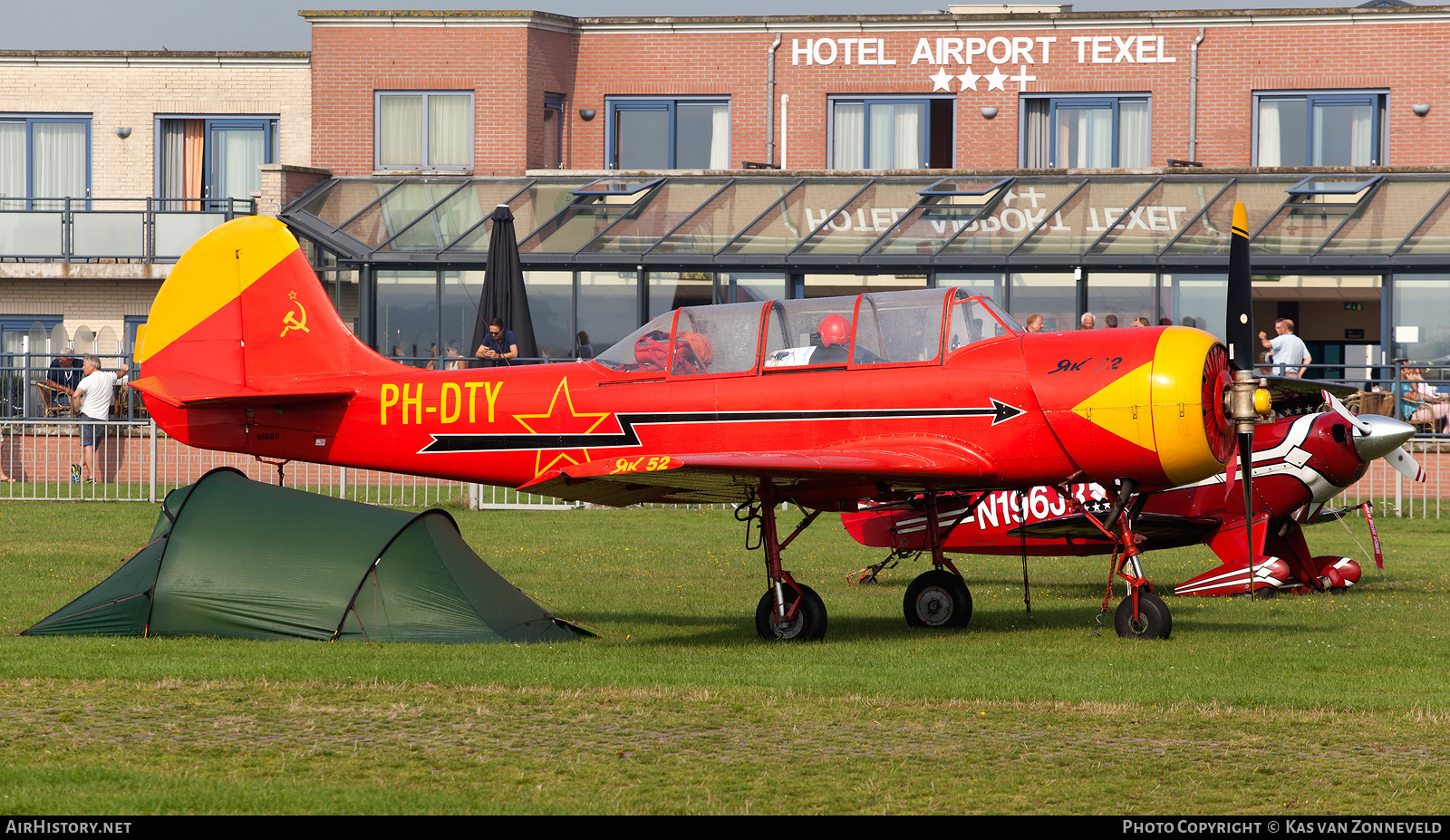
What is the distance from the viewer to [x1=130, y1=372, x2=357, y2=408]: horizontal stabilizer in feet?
40.2

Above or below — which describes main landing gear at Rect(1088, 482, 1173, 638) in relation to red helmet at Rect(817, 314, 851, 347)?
below

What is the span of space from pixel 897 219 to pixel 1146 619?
20.0 metres

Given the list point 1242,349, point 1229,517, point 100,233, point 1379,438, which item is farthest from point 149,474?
point 1242,349

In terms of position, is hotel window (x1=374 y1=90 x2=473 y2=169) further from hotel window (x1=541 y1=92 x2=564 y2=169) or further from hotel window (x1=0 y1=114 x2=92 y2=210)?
hotel window (x1=0 y1=114 x2=92 y2=210)

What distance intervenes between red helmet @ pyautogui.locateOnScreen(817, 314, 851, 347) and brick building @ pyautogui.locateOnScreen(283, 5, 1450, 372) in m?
17.9

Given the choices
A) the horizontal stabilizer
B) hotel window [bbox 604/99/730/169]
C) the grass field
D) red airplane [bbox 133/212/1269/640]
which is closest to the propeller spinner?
the grass field

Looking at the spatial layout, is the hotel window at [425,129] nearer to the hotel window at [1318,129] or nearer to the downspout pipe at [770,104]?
the downspout pipe at [770,104]

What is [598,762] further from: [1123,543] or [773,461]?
[1123,543]

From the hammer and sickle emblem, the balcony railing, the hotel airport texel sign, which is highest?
the hotel airport texel sign

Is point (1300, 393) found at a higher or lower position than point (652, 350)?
lower

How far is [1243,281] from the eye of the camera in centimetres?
1123

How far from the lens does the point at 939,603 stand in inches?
474

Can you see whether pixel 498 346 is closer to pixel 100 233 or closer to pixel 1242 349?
pixel 1242 349

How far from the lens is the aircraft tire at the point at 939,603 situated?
11984mm
